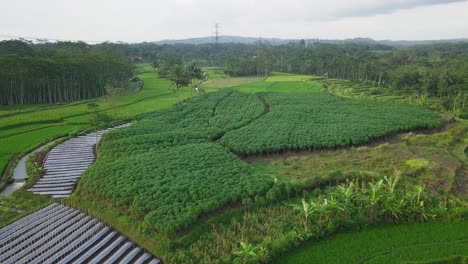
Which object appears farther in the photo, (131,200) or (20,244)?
(131,200)

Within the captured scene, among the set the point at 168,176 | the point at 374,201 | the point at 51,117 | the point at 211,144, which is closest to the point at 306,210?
the point at 374,201

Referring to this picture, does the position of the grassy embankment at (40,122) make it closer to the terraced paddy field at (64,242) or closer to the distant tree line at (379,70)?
the terraced paddy field at (64,242)

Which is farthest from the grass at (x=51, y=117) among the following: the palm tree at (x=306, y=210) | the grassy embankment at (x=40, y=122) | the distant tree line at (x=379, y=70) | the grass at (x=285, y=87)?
the distant tree line at (x=379, y=70)

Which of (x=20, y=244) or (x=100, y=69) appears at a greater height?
(x=100, y=69)

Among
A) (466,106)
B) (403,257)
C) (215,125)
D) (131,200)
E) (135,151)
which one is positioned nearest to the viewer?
(403,257)

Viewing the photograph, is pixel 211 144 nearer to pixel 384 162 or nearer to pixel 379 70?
pixel 384 162

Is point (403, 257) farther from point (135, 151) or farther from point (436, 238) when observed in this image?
point (135, 151)

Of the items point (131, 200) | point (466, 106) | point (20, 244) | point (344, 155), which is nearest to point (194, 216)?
point (131, 200)
